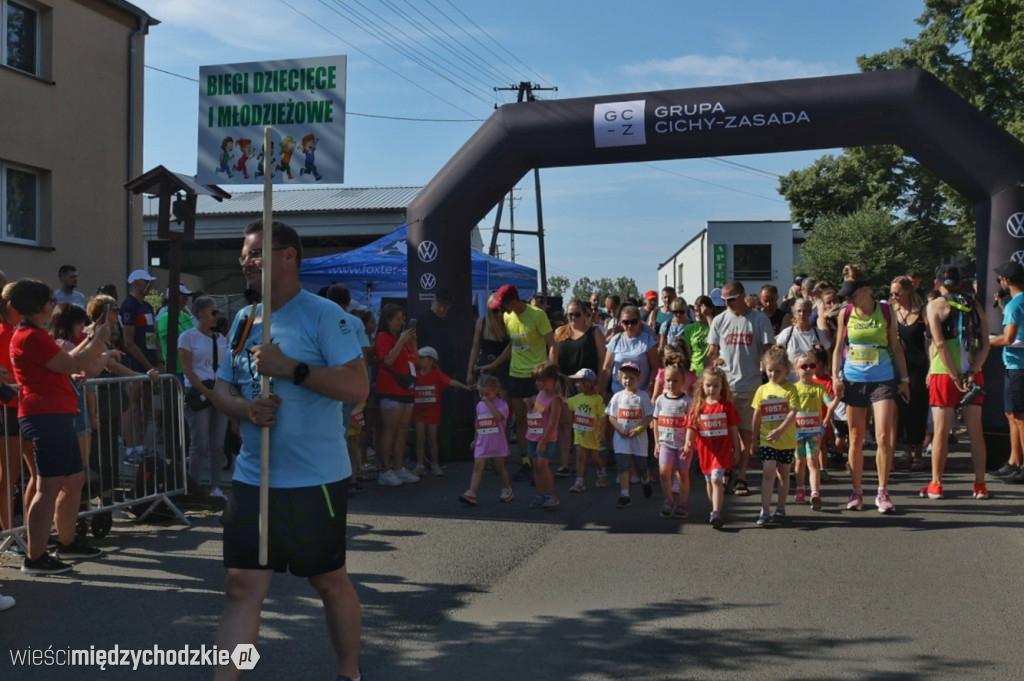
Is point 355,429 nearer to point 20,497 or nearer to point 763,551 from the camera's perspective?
point 20,497

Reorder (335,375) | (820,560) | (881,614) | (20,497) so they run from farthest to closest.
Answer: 1. (20,497)
2. (820,560)
3. (881,614)
4. (335,375)

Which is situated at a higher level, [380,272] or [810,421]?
[380,272]

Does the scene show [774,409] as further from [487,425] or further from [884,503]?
[487,425]

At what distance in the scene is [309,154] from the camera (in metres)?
17.8

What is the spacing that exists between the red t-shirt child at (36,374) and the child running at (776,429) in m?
5.08

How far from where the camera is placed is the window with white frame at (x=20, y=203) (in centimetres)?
1695

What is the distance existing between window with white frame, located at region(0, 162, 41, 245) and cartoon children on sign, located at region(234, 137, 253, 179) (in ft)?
11.1

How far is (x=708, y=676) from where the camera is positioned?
4.59 m

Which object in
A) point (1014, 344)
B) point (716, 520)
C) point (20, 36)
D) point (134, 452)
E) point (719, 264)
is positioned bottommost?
point (716, 520)

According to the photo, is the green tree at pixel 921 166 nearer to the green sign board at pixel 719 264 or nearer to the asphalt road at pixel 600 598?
the green sign board at pixel 719 264

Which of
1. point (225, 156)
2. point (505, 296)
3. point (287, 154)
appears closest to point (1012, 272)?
point (505, 296)

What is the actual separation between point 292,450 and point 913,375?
8915mm

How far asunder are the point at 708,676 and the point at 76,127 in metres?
17.2

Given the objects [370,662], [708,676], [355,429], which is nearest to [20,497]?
[355,429]
